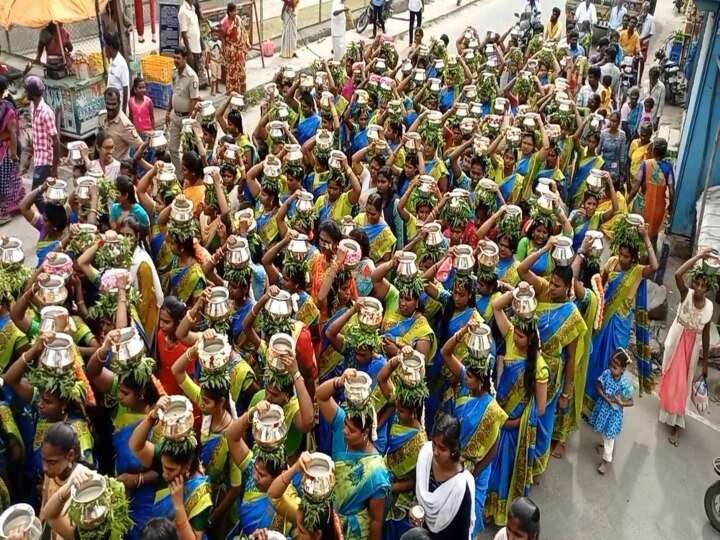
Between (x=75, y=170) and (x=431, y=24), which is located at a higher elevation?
(x=75, y=170)

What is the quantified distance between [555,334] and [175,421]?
3041 mm

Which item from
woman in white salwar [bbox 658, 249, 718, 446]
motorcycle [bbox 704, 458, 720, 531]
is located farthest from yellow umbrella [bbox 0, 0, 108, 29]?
motorcycle [bbox 704, 458, 720, 531]

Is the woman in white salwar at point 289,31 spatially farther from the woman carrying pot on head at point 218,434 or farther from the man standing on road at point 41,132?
the woman carrying pot on head at point 218,434

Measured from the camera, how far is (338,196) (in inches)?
267

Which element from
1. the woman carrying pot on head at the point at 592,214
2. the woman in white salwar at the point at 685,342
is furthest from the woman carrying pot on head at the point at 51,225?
the woman in white salwar at the point at 685,342

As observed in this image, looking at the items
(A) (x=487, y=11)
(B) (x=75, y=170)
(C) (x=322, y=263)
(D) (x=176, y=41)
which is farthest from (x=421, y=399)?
(A) (x=487, y=11)

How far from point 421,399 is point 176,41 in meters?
10.6

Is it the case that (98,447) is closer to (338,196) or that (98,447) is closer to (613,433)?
(338,196)

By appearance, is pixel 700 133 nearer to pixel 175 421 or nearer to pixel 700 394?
pixel 700 394

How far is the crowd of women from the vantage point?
Answer: 3.72m

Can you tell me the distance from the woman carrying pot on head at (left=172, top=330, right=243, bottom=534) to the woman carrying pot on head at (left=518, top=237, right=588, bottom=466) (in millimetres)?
2545

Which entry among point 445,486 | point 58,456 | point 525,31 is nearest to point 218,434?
point 58,456

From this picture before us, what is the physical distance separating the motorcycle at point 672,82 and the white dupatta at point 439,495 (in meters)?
13.3

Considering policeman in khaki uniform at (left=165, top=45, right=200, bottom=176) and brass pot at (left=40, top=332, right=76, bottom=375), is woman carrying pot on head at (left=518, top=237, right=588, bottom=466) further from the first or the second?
policeman in khaki uniform at (left=165, top=45, right=200, bottom=176)
